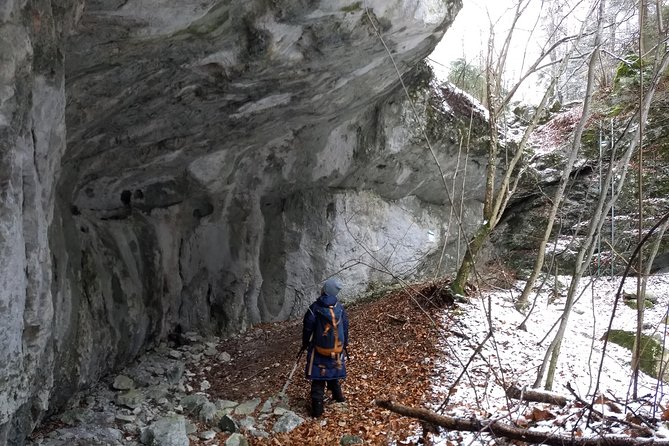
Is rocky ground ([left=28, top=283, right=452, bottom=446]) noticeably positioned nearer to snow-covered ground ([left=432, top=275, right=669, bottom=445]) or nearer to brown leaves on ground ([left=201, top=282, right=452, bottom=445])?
brown leaves on ground ([left=201, top=282, right=452, bottom=445])

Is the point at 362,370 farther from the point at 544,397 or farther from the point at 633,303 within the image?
A: the point at 633,303

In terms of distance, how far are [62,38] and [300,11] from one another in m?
2.48

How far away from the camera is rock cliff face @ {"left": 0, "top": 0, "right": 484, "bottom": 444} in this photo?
3.60 m

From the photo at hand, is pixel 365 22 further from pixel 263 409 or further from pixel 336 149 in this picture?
pixel 263 409

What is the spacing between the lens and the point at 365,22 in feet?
19.3

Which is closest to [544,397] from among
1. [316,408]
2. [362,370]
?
[316,408]

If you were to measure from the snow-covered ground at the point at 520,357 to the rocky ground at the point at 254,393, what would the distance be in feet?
1.33

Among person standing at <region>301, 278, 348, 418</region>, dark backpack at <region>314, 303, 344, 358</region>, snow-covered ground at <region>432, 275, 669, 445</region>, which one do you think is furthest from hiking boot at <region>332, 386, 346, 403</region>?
snow-covered ground at <region>432, 275, 669, 445</region>

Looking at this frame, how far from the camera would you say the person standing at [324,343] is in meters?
5.40

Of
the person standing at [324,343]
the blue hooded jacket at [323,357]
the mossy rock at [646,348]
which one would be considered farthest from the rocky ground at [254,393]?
the mossy rock at [646,348]

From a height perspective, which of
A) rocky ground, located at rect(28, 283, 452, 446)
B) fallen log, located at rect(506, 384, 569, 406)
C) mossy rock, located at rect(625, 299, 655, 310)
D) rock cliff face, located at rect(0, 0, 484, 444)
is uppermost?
rock cliff face, located at rect(0, 0, 484, 444)

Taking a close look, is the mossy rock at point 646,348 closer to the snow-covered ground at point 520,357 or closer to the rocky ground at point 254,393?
the snow-covered ground at point 520,357

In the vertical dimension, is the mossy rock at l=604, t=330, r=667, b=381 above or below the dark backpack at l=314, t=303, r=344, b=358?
below

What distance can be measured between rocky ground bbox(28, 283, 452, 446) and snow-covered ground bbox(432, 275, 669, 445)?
15.9 inches
